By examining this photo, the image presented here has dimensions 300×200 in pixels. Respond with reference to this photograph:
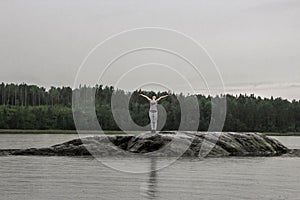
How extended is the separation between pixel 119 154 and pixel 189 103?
724 cm

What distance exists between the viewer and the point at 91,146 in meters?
39.8

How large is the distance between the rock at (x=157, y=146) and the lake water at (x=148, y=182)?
24.8ft

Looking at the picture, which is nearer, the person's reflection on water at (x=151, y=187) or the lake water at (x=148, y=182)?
the person's reflection on water at (x=151, y=187)

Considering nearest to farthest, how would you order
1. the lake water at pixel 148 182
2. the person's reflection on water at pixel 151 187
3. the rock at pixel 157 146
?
the person's reflection on water at pixel 151 187 → the lake water at pixel 148 182 → the rock at pixel 157 146

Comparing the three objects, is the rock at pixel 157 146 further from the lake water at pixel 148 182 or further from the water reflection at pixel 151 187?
the water reflection at pixel 151 187

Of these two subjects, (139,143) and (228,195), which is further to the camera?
(139,143)

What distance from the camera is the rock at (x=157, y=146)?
126 ft

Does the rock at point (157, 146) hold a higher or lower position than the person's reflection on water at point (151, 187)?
higher

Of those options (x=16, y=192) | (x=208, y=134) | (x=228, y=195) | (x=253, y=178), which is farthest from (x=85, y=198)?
(x=208, y=134)

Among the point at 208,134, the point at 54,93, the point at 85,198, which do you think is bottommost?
the point at 85,198

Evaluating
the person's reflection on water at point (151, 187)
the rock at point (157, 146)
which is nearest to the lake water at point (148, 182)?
the person's reflection on water at point (151, 187)

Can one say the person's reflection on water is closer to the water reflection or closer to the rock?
the water reflection

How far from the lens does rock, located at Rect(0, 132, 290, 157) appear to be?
38.3 metres

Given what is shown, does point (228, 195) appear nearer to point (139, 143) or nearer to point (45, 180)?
point (45, 180)
